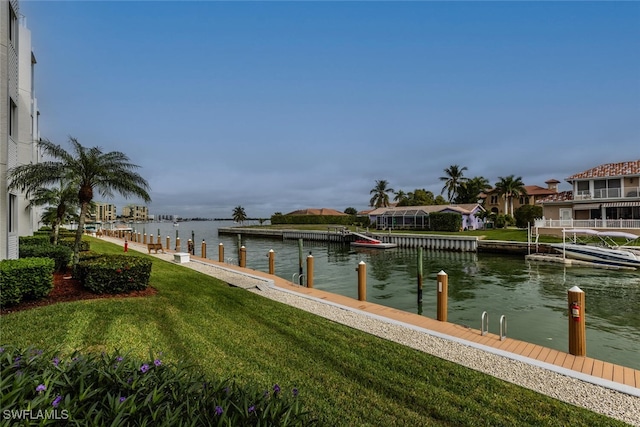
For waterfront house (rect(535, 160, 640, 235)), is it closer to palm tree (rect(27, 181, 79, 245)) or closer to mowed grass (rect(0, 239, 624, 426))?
mowed grass (rect(0, 239, 624, 426))

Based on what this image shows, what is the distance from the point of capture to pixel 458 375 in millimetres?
5523

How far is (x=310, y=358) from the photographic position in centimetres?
592

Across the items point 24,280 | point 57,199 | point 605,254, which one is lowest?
point 605,254

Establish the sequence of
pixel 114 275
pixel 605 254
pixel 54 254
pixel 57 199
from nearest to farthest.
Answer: pixel 114 275 < pixel 54 254 < pixel 605 254 < pixel 57 199

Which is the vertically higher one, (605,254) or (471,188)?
(471,188)

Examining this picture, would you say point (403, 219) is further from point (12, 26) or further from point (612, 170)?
point (12, 26)

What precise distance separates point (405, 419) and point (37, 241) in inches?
753

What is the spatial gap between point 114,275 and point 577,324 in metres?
11.2

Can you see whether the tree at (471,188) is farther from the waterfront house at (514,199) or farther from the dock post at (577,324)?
the dock post at (577,324)

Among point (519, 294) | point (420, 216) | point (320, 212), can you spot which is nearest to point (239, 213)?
point (320, 212)

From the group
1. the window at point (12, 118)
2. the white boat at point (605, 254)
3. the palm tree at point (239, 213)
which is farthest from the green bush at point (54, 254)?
the palm tree at point (239, 213)

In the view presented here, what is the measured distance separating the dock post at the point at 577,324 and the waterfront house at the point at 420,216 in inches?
1787

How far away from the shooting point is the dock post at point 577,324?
23.6ft

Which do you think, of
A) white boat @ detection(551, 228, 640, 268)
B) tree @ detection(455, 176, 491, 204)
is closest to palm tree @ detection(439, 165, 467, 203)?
tree @ detection(455, 176, 491, 204)
